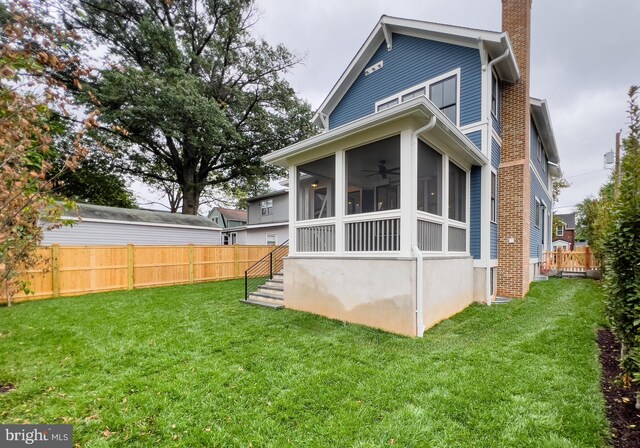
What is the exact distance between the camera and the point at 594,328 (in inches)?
224

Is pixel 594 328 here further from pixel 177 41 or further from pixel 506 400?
pixel 177 41

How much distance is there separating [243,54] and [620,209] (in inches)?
827

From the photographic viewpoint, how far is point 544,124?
36.0 feet

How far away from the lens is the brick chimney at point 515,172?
8320 mm

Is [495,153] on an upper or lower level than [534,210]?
upper

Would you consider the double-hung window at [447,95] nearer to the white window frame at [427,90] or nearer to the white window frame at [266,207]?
the white window frame at [427,90]

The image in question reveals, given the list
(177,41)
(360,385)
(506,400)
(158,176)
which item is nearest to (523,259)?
(506,400)

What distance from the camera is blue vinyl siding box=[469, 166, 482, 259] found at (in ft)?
26.2

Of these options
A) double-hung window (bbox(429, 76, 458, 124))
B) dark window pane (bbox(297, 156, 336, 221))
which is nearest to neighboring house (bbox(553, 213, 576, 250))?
double-hung window (bbox(429, 76, 458, 124))

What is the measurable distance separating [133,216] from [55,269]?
21.2 feet

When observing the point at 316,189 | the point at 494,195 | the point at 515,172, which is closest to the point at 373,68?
the point at 316,189

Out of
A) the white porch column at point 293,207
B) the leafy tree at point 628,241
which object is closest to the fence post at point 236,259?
the white porch column at point 293,207

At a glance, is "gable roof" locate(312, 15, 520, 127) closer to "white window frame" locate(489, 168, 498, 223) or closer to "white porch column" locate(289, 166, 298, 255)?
"white window frame" locate(489, 168, 498, 223)

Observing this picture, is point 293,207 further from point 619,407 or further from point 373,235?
point 619,407
